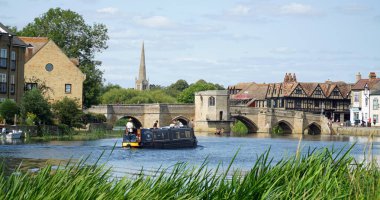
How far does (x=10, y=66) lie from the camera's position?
194 feet

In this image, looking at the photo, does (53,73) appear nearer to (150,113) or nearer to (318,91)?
(150,113)

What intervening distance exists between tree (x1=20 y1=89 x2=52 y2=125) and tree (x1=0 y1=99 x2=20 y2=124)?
435 millimetres

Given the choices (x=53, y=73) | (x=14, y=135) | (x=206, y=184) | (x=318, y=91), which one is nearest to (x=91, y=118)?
(x=53, y=73)

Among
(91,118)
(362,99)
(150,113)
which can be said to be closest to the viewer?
(91,118)

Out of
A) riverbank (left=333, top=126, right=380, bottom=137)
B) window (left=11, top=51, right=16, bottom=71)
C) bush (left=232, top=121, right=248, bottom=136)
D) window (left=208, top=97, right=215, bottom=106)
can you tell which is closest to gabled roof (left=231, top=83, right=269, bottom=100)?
bush (left=232, top=121, right=248, bottom=136)

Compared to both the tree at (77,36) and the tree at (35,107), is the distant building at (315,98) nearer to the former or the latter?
the tree at (77,36)

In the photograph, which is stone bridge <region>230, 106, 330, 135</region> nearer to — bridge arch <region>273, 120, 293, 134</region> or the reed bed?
bridge arch <region>273, 120, 293, 134</region>

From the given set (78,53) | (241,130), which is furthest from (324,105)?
(78,53)

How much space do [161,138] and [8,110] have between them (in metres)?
10.4

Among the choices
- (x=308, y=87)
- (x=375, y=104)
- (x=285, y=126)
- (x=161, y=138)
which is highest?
(x=308, y=87)

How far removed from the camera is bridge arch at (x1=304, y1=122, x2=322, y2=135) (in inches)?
4003

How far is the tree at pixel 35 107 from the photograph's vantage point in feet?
180

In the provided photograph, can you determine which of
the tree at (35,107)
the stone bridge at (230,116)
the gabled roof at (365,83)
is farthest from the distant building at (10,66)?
the gabled roof at (365,83)

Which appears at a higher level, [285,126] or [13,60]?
[13,60]
